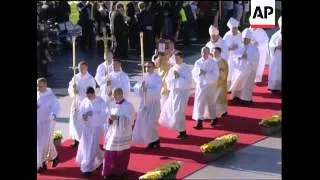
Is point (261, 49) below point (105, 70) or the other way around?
the other way around

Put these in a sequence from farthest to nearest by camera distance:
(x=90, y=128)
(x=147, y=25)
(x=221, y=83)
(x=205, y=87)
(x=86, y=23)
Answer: (x=86, y=23) < (x=147, y=25) < (x=221, y=83) < (x=205, y=87) < (x=90, y=128)

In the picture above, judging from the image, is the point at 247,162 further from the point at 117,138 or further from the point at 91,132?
the point at 91,132

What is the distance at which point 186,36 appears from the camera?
80.8ft

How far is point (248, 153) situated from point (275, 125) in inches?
58.4

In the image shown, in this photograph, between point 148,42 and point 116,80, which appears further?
point 148,42

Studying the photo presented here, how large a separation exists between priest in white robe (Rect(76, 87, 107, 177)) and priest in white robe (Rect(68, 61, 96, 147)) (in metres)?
1.45


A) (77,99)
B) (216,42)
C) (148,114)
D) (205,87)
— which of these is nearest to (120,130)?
(148,114)

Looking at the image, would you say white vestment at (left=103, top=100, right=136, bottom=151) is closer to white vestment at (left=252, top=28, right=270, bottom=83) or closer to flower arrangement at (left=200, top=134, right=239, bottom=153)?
flower arrangement at (left=200, top=134, right=239, bottom=153)

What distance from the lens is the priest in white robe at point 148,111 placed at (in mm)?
11680

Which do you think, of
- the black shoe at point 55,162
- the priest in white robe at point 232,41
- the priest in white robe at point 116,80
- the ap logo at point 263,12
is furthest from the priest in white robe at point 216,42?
the ap logo at point 263,12

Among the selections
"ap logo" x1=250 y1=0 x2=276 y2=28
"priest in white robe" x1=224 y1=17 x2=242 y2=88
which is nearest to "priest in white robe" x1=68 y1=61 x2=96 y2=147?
"priest in white robe" x1=224 y1=17 x2=242 y2=88

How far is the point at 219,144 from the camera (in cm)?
1112

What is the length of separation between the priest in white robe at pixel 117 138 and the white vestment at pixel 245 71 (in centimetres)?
565

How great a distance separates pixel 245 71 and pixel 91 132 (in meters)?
5.91
